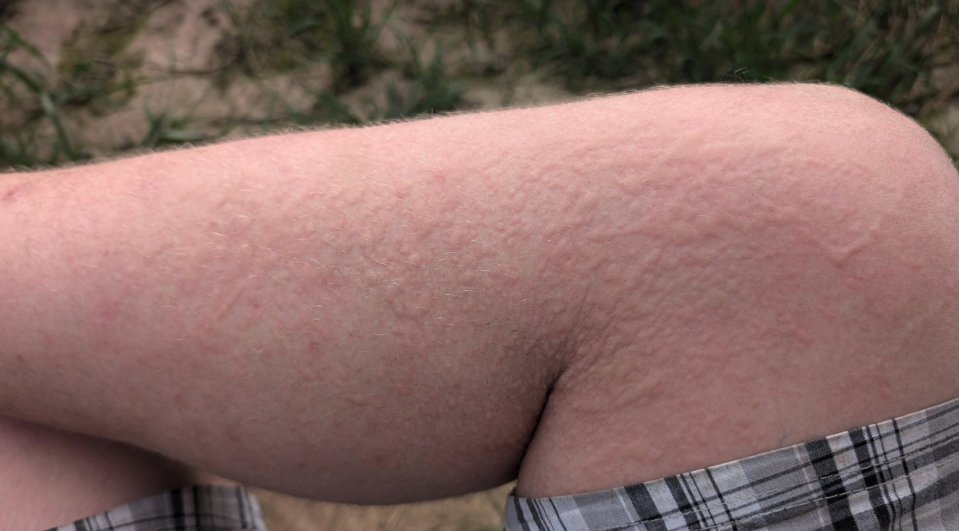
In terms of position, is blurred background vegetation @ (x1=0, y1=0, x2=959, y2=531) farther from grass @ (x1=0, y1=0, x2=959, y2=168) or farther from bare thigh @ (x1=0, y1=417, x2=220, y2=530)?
bare thigh @ (x1=0, y1=417, x2=220, y2=530)

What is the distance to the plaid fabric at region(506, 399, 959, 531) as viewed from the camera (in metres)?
0.59

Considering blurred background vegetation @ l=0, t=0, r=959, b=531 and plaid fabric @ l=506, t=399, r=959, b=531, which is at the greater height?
blurred background vegetation @ l=0, t=0, r=959, b=531

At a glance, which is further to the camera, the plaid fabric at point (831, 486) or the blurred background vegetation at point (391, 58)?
the blurred background vegetation at point (391, 58)

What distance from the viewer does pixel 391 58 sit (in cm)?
174

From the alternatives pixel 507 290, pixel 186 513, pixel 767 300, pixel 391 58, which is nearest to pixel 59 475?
pixel 186 513

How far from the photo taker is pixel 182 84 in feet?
5.55

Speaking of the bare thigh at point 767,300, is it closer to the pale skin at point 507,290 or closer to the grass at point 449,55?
the pale skin at point 507,290

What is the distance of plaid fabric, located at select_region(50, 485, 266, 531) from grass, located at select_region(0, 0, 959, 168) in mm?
1017

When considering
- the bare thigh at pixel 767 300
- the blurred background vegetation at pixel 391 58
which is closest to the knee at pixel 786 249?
the bare thigh at pixel 767 300

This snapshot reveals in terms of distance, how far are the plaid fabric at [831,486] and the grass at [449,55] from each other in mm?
1270

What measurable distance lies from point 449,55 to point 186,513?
1307mm

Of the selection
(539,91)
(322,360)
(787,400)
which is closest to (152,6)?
(539,91)

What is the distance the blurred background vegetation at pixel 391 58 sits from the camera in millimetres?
1666

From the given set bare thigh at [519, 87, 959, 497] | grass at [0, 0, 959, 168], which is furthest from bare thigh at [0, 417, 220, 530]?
grass at [0, 0, 959, 168]
